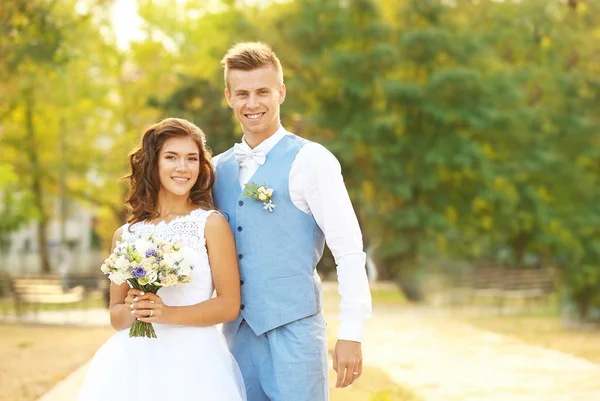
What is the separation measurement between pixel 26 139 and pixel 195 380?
95.8 feet

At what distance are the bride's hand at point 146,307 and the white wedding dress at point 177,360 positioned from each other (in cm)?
25

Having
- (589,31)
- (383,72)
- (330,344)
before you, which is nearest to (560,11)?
(589,31)

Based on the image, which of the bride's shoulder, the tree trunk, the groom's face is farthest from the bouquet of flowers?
the tree trunk

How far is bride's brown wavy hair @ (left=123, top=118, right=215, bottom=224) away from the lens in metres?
4.33

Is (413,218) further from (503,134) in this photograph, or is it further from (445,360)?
(445,360)

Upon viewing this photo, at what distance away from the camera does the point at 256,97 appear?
4.22 meters

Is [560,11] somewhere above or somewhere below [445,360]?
above

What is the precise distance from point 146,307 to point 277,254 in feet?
2.02

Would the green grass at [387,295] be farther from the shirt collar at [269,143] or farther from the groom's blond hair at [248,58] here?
the groom's blond hair at [248,58]

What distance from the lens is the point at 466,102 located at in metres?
26.0

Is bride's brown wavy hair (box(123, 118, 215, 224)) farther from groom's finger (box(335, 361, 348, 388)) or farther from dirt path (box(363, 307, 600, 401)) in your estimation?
dirt path (box(363, 307, 600, 401))

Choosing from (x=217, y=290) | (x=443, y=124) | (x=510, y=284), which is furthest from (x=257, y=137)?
(x=443, y=124)

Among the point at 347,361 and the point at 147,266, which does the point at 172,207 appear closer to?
the point at 147,266

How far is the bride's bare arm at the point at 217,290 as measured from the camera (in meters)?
4.01
